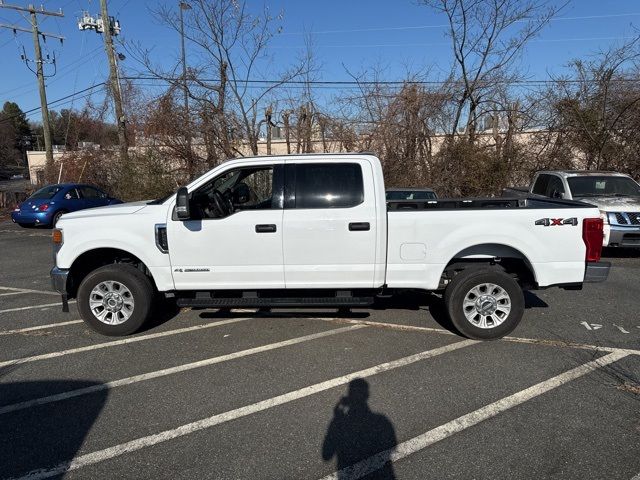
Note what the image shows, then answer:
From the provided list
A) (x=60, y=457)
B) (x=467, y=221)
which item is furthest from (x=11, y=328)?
(x=467, y=221)

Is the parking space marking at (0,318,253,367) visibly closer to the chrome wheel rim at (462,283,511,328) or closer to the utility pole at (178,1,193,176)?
the chrome wheel rim at (462,283,511,328)

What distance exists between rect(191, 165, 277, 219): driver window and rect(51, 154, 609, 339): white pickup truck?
17mm

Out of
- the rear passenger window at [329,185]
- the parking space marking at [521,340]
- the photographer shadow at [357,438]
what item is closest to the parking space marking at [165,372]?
the parking space marking at [521,340]

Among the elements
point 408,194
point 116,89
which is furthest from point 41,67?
point 408,194

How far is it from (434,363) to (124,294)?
3446 millimetres

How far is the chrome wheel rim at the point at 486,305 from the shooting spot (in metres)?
4.86

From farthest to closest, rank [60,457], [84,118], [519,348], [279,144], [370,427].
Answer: [84,118] < [279,144] < [519,348] < [370,427] < [60,457]

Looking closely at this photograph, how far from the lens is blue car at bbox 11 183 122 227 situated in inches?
607

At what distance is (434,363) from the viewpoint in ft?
14.3

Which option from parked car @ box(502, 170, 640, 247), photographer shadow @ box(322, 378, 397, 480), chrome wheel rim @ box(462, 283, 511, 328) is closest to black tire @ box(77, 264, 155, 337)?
photographer shadow @ box(322, 378, 397, 480)

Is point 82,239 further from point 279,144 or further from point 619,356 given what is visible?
point 279,144

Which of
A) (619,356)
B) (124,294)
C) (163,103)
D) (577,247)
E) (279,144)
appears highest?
(163,103)

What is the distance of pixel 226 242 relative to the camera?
16.0 ft

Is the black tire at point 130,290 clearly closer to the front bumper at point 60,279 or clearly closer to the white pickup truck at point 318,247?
the white pickup truck at point 318,247
